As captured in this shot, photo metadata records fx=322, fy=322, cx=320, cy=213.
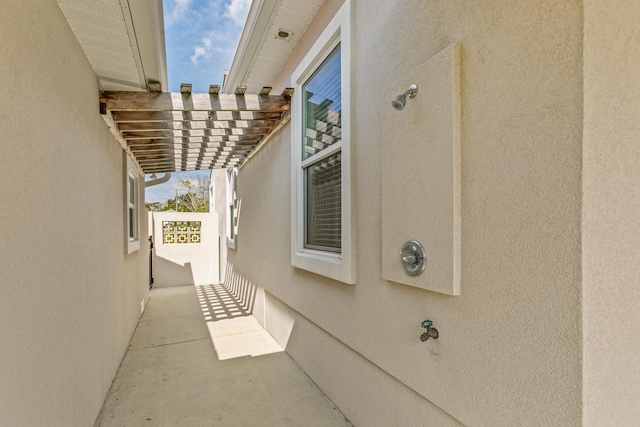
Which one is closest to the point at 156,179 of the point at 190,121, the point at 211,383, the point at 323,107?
the point at 190,121

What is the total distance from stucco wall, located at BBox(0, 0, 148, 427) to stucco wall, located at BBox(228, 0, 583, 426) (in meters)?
2.14

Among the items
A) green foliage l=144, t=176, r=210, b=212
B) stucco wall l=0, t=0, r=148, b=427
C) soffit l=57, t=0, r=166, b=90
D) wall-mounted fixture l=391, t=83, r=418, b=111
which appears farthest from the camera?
green foliage l=144, t=176, r=210, b=212

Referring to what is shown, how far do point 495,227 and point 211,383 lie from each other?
3.67 m

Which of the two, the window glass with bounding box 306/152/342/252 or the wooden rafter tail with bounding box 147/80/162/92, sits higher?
the wooden rafter tail with bounding box 147/80/162/92

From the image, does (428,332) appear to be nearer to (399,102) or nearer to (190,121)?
(399,102)

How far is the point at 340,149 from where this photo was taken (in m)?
3.14

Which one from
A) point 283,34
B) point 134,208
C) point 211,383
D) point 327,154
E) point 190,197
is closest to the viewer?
point 327,154

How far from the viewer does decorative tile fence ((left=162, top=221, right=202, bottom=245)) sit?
437 inches

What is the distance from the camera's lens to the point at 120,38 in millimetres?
2764

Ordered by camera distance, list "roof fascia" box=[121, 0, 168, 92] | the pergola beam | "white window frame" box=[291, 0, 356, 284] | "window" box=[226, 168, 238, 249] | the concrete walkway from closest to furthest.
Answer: "roof fascia" box=[121, 0, 168, 92], "white window frame" box=[291, 0, 356, 284], the concrete walkway, the pergola beam, "window" box=[226, 168, 238, 249]

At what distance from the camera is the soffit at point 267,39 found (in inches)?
142

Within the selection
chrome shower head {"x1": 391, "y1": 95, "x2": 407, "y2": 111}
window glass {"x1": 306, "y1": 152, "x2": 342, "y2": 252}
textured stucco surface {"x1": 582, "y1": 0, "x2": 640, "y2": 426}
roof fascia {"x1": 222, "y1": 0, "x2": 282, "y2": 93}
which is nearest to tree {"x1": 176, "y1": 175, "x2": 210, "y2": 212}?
roof fascia {"x1": 222, "y1": 0, "x2": 282, "y2": 93}

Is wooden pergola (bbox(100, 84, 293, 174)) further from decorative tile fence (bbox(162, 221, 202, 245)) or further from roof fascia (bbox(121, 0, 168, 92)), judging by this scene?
decorative tile fence (bbox(162, 221, 202, 245))

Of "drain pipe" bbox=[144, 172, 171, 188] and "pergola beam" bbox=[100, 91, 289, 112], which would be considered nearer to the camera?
"pergola beam" bbox=[100, 91, 289, 112]
